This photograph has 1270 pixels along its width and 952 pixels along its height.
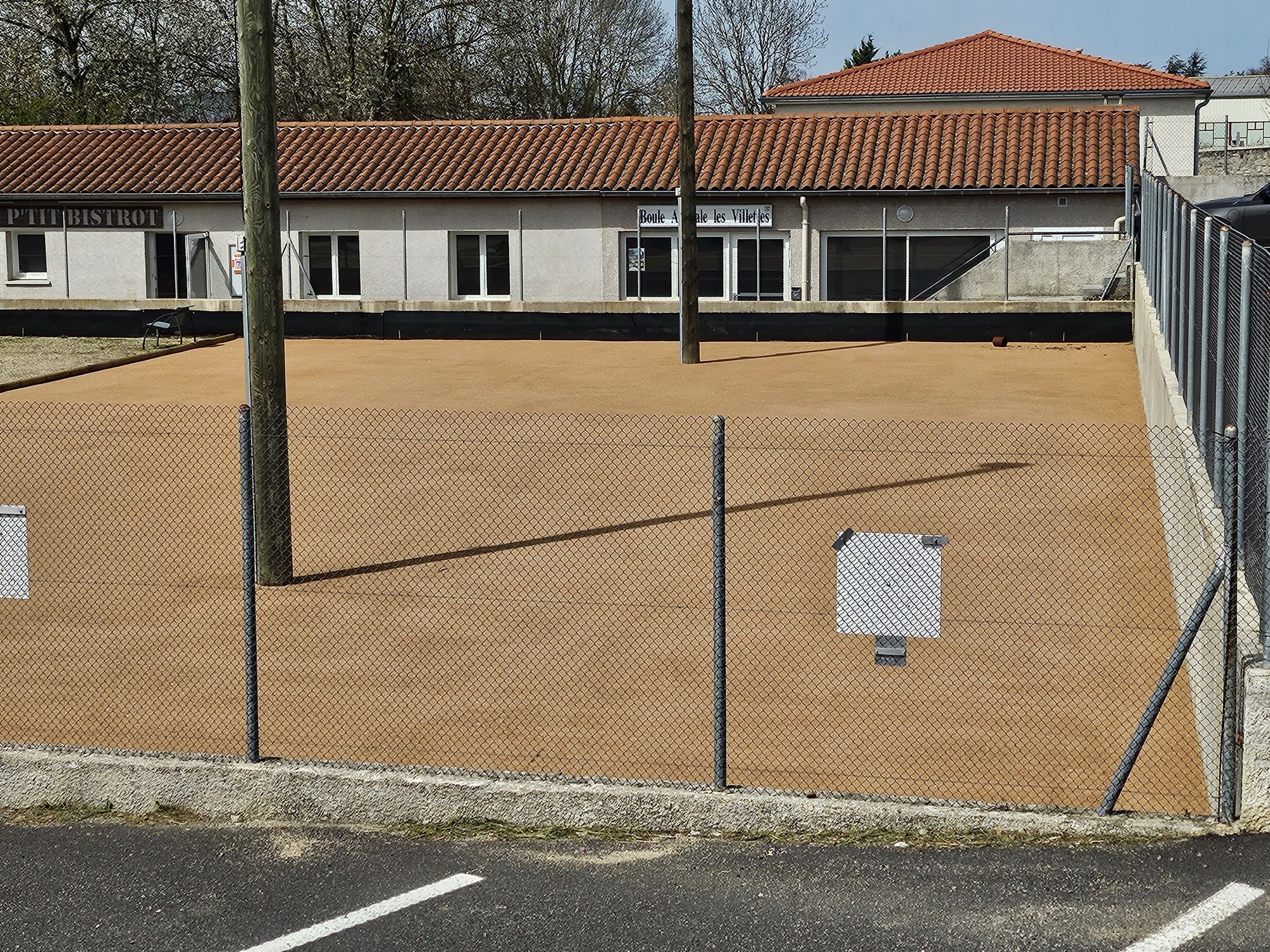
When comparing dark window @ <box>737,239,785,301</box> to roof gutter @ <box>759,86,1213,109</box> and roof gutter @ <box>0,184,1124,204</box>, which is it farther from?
roof gutter @ <box>759,86,1213,109</box>

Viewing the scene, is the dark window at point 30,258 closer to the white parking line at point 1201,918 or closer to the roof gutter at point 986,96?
the roof gutter at point 986,96

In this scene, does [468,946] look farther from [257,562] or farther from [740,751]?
[257,562]

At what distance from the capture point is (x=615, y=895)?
6832mm

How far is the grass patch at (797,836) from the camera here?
7180mm

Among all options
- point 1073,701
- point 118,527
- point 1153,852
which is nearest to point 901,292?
point 118,527

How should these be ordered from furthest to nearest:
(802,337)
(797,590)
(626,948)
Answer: (802,337) → (797,590) → (626,948)

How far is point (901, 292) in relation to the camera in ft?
111

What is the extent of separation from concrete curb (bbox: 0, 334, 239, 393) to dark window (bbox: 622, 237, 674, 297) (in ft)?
28.1

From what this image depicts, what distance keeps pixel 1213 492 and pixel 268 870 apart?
560 cm

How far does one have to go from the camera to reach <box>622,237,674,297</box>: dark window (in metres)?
34.5

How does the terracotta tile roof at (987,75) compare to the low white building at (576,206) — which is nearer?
the low white building at (576,206)

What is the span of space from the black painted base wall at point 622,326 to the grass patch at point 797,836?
20867mm

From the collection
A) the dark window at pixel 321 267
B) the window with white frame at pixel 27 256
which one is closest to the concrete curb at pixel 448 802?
the dark window at pixel 321 267

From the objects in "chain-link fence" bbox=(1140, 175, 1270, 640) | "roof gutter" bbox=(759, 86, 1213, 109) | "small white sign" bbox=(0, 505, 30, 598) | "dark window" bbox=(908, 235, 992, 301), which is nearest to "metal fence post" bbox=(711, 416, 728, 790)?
"chain-link fence" bbox=(1140, 175, 1270, 640)
